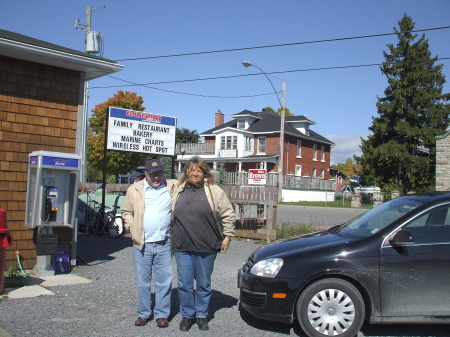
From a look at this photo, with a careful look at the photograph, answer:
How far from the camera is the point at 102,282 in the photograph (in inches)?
311

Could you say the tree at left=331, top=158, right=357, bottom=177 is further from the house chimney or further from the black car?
the black car

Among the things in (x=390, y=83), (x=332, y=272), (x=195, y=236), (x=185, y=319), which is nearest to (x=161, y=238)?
(x=195, y=236)

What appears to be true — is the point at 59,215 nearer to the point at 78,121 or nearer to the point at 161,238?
the point at 78,121

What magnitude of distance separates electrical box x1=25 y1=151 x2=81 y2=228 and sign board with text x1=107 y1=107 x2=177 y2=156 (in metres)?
4.47

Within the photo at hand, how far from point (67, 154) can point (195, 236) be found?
13.0 ft

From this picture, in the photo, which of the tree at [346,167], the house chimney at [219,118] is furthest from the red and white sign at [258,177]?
the tree at [346,167]

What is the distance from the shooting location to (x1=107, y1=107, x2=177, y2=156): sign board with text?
43.8ft

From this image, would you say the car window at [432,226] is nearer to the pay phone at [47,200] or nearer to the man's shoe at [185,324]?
the man's shoe at [185,324]

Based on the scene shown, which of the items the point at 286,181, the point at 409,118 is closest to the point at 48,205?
the point at 409,118

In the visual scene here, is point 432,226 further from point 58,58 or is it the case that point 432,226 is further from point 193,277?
point 58,58

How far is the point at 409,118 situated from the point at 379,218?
34.4m

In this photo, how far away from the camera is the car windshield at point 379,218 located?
226 inches

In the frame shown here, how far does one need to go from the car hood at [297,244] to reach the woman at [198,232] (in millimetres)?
493

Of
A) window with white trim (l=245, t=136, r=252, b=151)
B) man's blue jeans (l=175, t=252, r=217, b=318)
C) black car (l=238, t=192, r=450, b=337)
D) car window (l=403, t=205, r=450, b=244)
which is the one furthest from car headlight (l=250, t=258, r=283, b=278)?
window with white trim (l=245, t=136, r=252, b=151)
